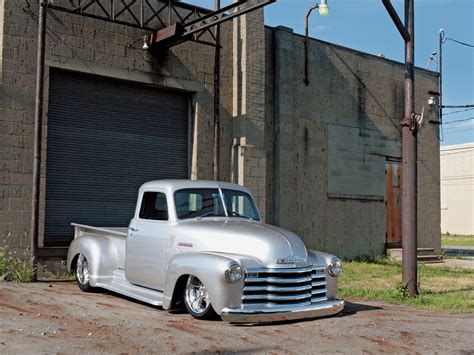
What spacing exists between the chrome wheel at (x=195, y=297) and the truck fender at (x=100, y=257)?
7.15 feet

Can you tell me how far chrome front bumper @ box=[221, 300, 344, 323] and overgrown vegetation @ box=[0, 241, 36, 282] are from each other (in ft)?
18.8

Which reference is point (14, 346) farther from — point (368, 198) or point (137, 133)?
point (368, 198)

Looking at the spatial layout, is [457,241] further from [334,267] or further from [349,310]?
[334,267]

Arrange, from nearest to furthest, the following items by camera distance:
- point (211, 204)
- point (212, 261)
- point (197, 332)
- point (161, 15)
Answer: point (197, 332)
point (212, 261)
point (211, 204)
point (161, 15)

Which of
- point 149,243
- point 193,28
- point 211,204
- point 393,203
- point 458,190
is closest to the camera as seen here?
point 149,243

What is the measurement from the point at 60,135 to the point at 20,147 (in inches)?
39.8

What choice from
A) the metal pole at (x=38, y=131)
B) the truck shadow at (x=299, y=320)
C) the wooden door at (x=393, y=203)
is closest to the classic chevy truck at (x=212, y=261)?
the truck shadow at (x=299, y=320)

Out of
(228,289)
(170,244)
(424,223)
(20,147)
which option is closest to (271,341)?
(228,289)

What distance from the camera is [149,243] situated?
29.2 ft

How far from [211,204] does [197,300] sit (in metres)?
1.66

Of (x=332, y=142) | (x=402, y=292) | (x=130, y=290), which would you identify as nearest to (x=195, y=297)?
(x=130, y=290)

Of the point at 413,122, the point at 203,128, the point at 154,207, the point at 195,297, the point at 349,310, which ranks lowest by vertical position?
the point at 349,310

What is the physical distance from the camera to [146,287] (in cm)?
891

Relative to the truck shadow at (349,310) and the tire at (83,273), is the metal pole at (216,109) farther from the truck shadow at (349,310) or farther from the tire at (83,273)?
the truck shadow at (349,310)
